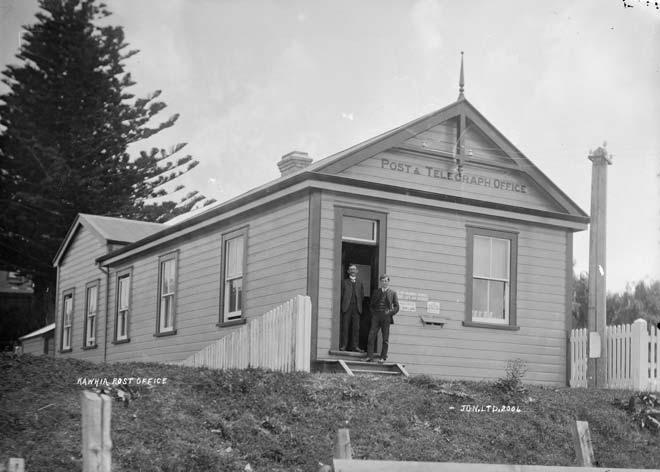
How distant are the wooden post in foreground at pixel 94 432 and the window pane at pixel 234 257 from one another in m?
12.0

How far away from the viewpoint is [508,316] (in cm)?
2012

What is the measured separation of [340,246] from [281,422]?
18.6 ft

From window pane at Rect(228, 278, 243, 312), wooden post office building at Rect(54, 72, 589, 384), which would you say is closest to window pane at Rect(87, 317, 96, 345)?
wooden post office building at Rect(54, 72, 589, 384)

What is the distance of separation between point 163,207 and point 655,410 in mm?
16938

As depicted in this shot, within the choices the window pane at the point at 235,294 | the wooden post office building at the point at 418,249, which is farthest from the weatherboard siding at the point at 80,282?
the window pane at the point at 235,294

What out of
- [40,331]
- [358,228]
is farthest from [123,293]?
[358,228]

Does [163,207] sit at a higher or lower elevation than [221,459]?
higher

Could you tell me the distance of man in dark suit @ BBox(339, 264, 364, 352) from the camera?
18.0 m

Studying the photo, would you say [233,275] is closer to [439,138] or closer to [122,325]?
[439,138]

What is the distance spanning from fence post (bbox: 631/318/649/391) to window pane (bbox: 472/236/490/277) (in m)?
3.08

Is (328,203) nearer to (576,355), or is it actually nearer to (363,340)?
(363,340)

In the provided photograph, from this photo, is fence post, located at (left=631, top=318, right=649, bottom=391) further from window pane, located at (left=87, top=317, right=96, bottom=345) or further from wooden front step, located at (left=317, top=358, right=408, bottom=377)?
window pane, located at (left=87, top=317, right=96, bottom=345)

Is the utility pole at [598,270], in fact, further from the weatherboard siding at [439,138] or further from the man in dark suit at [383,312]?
the man in dark suit at [383,312]

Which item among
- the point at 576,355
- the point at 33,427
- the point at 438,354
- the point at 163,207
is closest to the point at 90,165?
the point at 163,207
